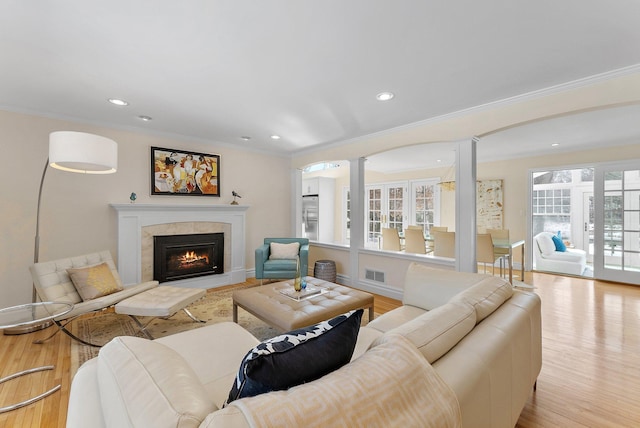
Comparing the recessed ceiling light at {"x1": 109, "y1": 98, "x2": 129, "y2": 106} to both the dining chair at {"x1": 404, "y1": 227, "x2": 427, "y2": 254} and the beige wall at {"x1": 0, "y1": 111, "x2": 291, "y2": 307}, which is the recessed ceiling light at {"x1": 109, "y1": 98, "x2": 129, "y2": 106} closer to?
the beige wall at {"x1": 0, "y1": 111, "x2": 291, "y2": 307}

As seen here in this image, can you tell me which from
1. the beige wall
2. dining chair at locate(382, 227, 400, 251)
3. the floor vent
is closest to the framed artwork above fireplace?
the beige wall

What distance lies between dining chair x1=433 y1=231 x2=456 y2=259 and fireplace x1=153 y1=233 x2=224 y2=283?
3.46m

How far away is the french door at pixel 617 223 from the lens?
4.58 metres

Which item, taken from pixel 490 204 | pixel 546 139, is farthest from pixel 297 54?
pixel 490 204

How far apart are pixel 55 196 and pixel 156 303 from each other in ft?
7.08

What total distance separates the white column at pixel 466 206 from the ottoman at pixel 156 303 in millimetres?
2980

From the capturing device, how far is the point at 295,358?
77cm

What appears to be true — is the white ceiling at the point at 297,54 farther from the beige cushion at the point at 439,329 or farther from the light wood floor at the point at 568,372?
the light wood floor at the point at 568,372

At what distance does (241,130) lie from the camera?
3980 mm

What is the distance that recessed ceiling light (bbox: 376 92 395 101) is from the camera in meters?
2.75

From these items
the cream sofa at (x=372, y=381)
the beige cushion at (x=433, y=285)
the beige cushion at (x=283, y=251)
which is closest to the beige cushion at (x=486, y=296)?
the cream sofa at (x=372, y=381)

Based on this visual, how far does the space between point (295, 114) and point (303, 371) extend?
3.04 m

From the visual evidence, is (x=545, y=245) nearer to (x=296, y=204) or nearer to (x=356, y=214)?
(x=356, y=214)

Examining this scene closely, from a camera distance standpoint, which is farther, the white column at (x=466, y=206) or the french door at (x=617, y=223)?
the french door at (x=617, y=223)
